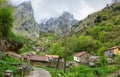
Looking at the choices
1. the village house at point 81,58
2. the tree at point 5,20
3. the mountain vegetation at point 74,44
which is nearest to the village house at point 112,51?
the mountain vegetation at point 74,44

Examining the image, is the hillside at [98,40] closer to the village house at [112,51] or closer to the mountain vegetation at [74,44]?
the mountain vegetation at [74,44]

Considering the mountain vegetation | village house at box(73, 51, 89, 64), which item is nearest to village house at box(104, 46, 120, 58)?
the mountain vegetation

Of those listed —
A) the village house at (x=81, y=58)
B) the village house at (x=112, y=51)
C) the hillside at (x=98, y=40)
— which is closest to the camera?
the village house at (x=81, y=58)

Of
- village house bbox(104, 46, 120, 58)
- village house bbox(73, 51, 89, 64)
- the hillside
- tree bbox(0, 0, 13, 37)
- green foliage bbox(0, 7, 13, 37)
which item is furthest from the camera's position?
the hillside

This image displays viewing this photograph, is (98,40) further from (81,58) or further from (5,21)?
(5,21)

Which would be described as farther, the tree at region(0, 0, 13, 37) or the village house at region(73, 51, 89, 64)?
the village house at region(73, 51, 89, 64)

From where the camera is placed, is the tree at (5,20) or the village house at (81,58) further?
the village house at (81,58)

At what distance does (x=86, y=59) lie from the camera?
123m

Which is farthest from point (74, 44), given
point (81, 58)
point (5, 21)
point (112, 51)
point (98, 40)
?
point (5, 21)

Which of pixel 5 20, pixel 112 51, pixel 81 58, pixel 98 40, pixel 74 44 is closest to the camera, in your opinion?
pixel 5 20

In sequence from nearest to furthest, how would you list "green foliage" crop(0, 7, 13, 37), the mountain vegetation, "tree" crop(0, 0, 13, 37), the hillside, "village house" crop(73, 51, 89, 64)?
1. "tree" crop(0, 0, 13, 37)
2. "green foliage" crop(0, 7, 13, 37)
3. the mountain vegetation
4. "village house" crop(73, 51, 89, 64)
5. the hillside

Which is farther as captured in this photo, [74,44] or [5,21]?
[74,44]

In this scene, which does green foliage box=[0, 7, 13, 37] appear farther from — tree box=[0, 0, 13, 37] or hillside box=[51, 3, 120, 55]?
hillside box=[51, 3, 120, 55]

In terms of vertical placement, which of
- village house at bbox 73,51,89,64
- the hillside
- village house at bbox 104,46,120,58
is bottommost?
village house at bbox 73,51,89,64
